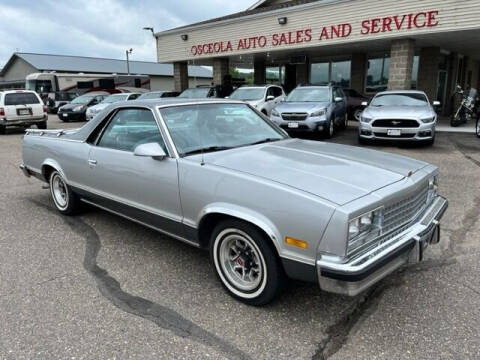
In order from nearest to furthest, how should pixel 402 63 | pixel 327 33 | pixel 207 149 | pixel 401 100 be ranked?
pixel 207 149, pixel 401 100, pixel 402 63, pixel 327 33

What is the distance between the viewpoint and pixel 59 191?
5.18 meters

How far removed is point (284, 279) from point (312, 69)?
20466mm

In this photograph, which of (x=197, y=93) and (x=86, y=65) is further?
(x=86, y=65)

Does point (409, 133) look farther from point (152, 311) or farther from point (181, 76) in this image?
point (181, 76)

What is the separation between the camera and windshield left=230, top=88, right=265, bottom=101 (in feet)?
44.5

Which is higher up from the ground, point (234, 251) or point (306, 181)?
point (306, 181)

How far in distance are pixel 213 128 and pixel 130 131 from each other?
0.92 m

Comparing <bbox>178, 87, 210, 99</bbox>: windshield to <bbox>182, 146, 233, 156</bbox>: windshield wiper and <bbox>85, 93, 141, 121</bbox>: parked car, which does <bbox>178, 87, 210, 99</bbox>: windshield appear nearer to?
<bbox>85, 93, 141, 121</bbox>: parked car

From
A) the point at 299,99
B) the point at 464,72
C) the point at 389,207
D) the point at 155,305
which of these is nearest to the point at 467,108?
the point at 299,99

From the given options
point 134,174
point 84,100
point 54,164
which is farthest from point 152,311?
point 84,100

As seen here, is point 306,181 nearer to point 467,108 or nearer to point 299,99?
point 299,99

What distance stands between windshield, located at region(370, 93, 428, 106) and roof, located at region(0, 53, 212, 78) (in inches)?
1768

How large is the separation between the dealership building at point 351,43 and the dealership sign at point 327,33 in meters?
0.03

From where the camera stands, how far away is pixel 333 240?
234 cm
